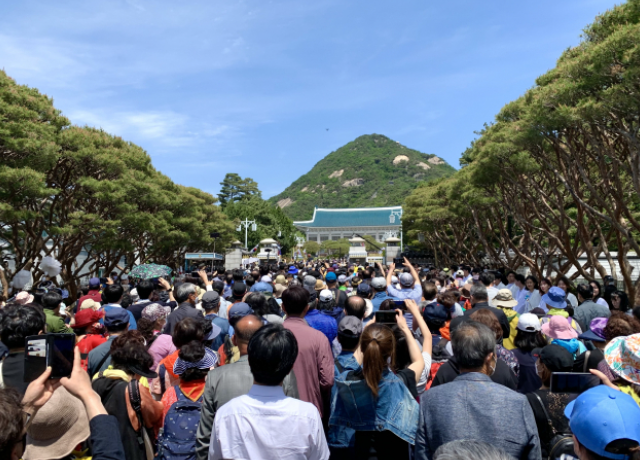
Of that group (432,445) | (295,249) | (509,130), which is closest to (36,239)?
(509,130)

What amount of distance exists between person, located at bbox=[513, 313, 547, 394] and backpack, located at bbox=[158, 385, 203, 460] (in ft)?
8.47

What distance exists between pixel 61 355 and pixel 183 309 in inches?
127

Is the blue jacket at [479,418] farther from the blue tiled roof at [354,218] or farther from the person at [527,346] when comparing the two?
the blue tiled roof at [354,218]

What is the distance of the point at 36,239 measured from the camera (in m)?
15.4

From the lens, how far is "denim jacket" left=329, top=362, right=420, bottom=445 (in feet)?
8.68

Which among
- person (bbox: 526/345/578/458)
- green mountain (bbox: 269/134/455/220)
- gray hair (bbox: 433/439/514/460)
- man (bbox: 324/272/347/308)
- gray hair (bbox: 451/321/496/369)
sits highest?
green mountain (bbox: 269/134/455/220)

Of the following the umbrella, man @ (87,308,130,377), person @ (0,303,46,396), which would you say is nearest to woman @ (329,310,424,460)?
man @ (87,308,130,377)

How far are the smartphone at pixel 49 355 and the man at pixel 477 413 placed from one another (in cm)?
174

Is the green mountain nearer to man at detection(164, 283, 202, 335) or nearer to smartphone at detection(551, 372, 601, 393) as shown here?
man at detection(164, 283, 202, 335)

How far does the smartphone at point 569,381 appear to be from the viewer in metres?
2.55

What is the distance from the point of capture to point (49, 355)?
6.97ft

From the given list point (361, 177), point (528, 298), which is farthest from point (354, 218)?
point (528, 298)

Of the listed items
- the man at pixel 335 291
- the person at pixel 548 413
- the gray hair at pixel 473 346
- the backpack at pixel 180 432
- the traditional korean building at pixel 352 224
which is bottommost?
the backpack at pixel 180 432

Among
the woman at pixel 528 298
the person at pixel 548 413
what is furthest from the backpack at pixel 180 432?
the woman at pixel 528 298
